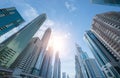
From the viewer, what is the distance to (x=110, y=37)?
78125 millimetres

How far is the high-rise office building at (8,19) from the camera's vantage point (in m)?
101

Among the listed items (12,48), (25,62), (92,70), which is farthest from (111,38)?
(92,70)

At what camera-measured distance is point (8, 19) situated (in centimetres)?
11169

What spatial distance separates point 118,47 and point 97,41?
36.8m

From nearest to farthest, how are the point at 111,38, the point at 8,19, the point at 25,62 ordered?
the point at 111,38 < the point at 8,19 < the point at 25,62

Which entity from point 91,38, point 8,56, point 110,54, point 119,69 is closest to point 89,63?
point 91,38

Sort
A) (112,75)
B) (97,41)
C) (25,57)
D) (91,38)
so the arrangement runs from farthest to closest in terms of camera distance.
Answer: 1. (25,57)
2. (91,38)
3. (97,41)
4. (112,75)

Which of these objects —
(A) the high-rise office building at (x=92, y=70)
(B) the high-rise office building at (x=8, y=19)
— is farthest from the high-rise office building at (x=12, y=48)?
(A) the high-rise office building at (x=92, y=70)

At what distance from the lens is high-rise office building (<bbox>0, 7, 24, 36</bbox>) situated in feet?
332

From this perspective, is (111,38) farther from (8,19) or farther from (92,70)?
(92,70)

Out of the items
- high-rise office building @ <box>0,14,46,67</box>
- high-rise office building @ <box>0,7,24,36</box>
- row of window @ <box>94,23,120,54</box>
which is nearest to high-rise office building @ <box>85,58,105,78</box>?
row of window @ <box>94,23,120,54</box>

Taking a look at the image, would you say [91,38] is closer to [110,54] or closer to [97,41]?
[97,41]

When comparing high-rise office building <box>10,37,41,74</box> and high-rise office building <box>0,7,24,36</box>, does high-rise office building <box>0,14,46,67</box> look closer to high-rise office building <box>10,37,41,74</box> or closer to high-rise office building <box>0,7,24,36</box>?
high-rise office building <box>10,37,41,74</box>

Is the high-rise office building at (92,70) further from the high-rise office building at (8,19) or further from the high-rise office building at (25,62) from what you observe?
the high-rise office building at (8,19)
